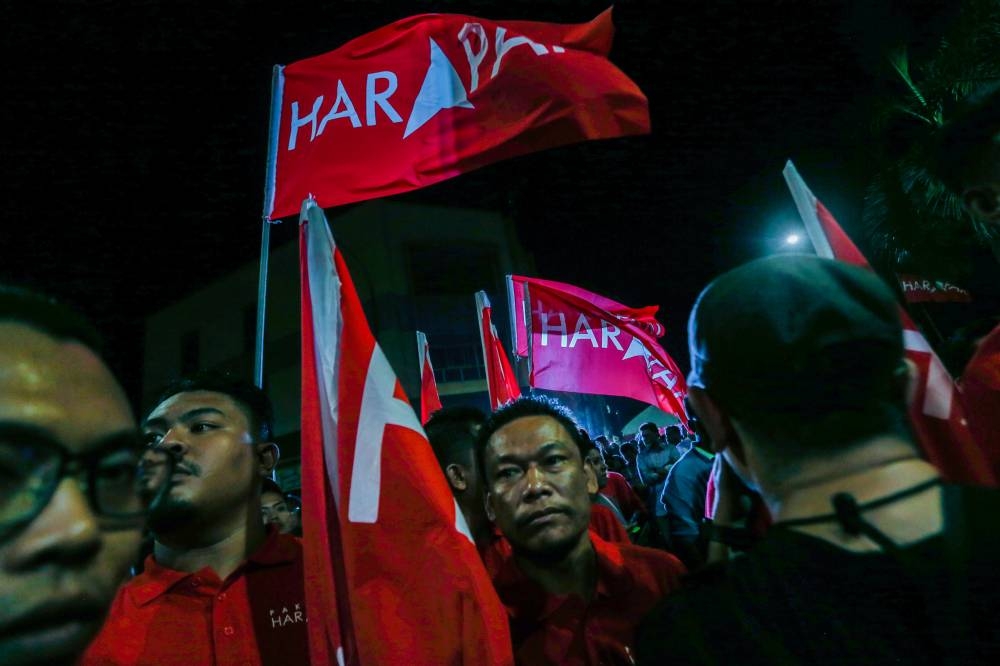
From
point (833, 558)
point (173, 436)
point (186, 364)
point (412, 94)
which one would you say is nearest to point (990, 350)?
point (833, 558)

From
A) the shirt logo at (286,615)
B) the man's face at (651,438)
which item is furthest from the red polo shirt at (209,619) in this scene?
the man's face at (651,438)

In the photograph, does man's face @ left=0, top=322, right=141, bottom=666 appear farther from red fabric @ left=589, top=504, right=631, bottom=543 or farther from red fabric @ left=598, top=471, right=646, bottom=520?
red fabric @ left=598, top=471, right=646, bottom=520

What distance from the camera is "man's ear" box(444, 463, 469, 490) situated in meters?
3.68

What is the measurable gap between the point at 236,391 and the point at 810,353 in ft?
7.15

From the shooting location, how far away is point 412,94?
4.38 meters

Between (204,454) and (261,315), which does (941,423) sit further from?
(261,315)

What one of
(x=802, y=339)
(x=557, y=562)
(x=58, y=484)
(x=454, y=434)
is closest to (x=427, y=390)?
(x=454, y=434)

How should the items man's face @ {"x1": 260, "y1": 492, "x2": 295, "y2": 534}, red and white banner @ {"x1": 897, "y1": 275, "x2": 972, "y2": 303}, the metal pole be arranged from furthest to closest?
red and white banner @ {"x1": 897, "y1": 275, "x2": 972, "y2": 303}, man's face @ {"x1": 260, "y1": 492, "x2": 295, "y2": 534}, the metal pole

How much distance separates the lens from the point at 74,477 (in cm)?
89

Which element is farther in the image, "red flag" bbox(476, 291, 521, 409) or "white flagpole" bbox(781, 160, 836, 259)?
"red flag" bbox(476, 291, 521, 409)

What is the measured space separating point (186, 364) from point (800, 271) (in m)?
27.1

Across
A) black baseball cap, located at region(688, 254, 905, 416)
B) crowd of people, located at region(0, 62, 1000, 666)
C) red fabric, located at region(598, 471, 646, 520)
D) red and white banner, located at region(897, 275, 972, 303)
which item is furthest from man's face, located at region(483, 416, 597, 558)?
red and white banner, located at region(897, 275, 972, 303)

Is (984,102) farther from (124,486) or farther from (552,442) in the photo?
(124,486)

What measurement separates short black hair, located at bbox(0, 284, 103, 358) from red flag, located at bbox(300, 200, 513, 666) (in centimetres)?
122
